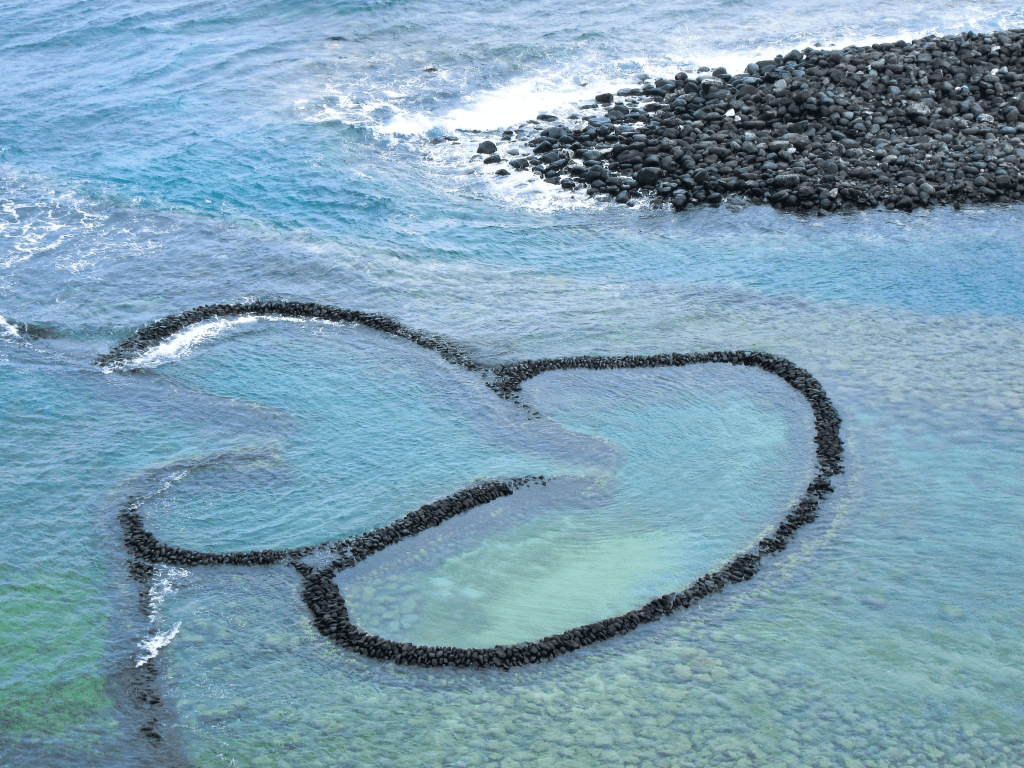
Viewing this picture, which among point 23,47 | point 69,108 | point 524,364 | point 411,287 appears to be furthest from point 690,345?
point 23,47

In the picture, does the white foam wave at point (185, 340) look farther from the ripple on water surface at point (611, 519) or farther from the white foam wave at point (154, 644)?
the white foam wave at point (154, 644)

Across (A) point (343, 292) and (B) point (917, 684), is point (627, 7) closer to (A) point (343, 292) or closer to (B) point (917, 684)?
(A) point (343, 292)

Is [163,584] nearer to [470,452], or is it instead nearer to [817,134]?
[470,452]

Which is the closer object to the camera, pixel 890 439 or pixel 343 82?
pixel 890 439

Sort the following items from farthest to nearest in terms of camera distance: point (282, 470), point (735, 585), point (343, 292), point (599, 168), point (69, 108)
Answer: point (69, 108)
point (599, 168)
point (343, 292)
point (282, 470)
point (735, 585)

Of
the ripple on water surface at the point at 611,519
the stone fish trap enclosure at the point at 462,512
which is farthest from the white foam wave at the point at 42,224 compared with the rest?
the ripple on water surface at the point at 611,519

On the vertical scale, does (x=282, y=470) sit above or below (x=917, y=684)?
above
